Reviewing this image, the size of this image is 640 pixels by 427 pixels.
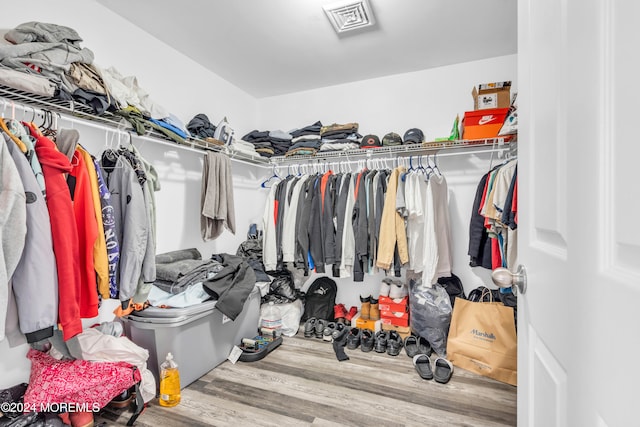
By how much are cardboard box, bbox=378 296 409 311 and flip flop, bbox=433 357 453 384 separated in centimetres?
50

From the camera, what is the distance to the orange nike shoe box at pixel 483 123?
2.27 meters

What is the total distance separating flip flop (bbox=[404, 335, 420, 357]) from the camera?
7.66 ft

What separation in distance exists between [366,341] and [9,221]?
7.48ft


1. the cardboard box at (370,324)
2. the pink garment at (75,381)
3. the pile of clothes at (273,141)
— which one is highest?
the pile of clothes at (273,141)

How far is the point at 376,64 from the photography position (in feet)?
9.05

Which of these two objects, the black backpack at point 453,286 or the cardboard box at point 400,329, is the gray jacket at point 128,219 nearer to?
the cardboard box at point 400,329

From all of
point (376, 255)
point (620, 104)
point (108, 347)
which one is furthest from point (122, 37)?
point (620, 104)

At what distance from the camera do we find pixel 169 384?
1.76 metres

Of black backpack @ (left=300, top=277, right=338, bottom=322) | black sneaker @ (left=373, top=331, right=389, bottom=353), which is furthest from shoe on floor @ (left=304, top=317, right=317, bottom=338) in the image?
black sneaker @ (left=373, top=331, right=389, bottom=353)

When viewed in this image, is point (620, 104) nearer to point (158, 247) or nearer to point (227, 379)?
point (227, 379)

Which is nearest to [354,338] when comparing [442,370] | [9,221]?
[442,370]

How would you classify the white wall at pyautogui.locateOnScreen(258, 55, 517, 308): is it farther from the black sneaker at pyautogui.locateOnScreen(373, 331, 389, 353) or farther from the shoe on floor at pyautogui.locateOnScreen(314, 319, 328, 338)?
the black sneaker at pyautogui.locateOnScreen(373, 331, 389, 353)

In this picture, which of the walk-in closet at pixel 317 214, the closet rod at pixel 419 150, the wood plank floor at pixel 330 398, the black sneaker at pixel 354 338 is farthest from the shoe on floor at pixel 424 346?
the closet rod at pixel 419 150

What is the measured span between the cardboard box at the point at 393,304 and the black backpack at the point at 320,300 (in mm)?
531
